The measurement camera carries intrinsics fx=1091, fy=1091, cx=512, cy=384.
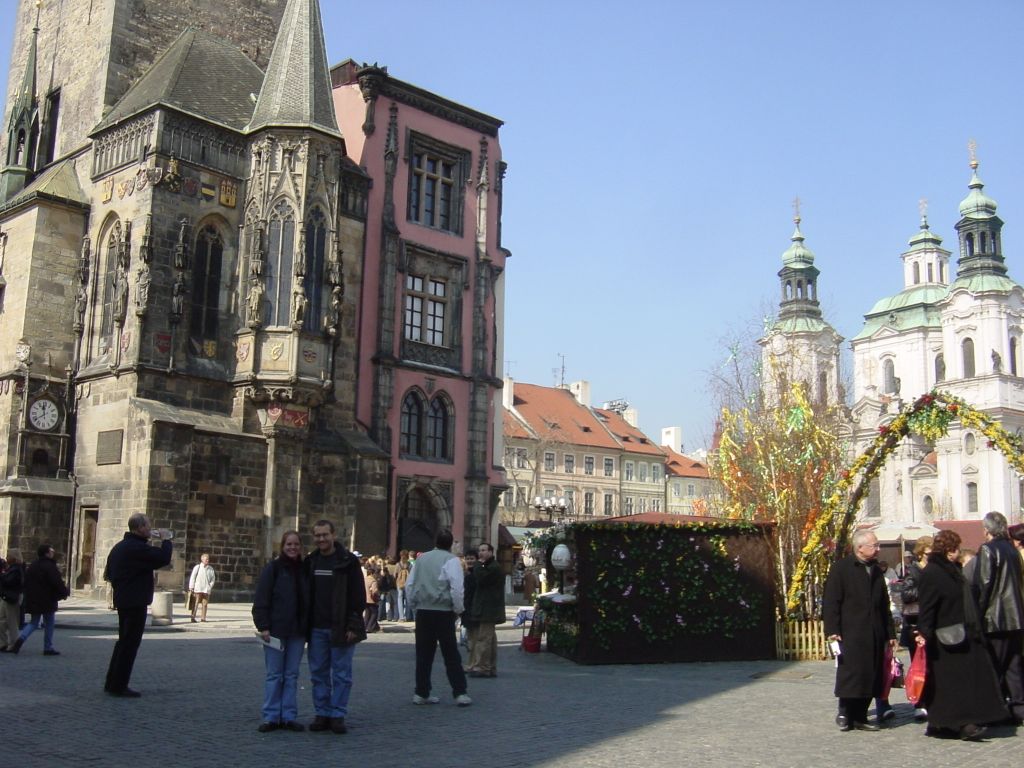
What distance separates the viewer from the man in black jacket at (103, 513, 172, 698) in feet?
33.3

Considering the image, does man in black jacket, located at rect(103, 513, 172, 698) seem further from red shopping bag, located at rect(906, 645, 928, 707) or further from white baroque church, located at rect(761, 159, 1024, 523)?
white baroque church, located at rect(761, 159, 1024, 523)

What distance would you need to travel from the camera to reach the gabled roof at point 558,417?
70375mm

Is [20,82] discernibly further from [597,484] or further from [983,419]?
[597,484]

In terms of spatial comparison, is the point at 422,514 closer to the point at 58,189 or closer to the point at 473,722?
the point at 58,189

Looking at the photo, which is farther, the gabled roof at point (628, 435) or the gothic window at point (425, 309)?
the gabled roof at point (628, 435)

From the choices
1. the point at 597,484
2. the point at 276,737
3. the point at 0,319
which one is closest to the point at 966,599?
the point at 276,737

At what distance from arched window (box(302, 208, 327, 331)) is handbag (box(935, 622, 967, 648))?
20.8m

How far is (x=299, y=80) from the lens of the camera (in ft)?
94.6

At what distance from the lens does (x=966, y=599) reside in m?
9.05

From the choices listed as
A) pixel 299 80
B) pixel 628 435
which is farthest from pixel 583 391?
pixel 299 80

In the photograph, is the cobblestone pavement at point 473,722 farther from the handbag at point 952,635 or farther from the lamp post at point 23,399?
the lamp post at point 23,399

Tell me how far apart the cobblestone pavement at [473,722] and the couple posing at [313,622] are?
0.30 m

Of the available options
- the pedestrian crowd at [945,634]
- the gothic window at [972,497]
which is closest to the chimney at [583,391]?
the gothic window at [972,497]

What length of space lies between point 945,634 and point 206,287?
72.4ft
